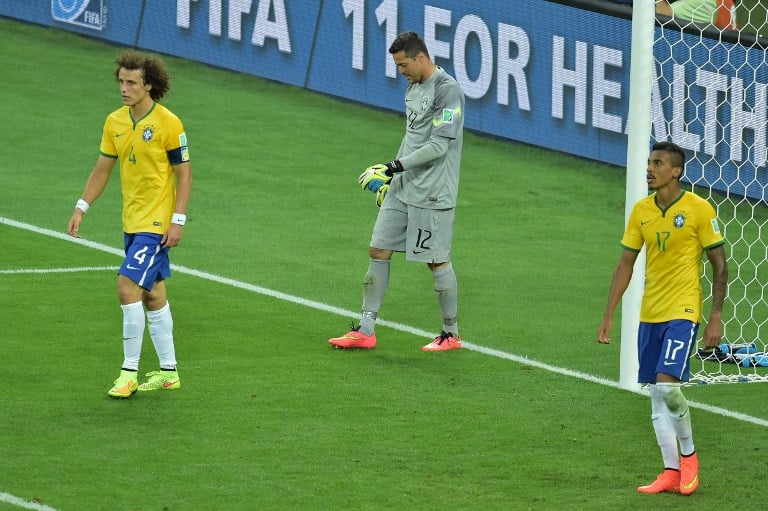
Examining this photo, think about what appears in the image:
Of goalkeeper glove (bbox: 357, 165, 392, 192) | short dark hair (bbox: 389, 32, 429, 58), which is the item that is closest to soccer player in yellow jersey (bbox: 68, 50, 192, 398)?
goalkeeper glove (bbox: 357, 165, 392, 192)

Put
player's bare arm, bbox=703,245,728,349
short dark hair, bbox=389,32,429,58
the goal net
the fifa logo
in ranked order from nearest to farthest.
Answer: player's bare arm, bbox=703,245,728,349, short dark hair, bbox=389,32,429,58, the goal net, the fifa logo

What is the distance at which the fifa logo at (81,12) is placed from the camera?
75.1ft

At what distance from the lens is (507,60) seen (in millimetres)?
18391

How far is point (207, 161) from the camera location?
17.6 meters

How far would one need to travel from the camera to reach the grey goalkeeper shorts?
11070 mm

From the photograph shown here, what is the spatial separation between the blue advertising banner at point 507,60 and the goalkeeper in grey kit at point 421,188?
11.2 feet

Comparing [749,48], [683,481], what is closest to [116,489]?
[683,481]

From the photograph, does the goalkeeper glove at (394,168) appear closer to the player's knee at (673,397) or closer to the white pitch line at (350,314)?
the white pitch line at (350,314)

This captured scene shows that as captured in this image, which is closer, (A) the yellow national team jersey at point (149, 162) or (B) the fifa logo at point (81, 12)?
(A) the yellow national team jersey at point (149, 162)

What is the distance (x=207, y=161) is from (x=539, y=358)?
7485mm

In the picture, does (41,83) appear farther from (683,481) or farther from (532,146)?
(683,481)

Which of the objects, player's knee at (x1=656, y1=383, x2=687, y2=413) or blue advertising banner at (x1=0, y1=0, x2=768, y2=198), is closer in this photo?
player's knee at (x1=656, y1=383, x2=687, y2=413)

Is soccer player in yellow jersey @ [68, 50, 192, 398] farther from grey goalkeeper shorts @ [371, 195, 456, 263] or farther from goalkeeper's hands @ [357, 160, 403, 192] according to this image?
grey goalkeeper shorts @ [371, 195, 456, 263]

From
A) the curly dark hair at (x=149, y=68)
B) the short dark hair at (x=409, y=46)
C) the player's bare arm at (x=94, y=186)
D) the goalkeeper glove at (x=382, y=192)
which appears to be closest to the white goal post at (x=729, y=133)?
the short dark hair at (x=409, y=46)
